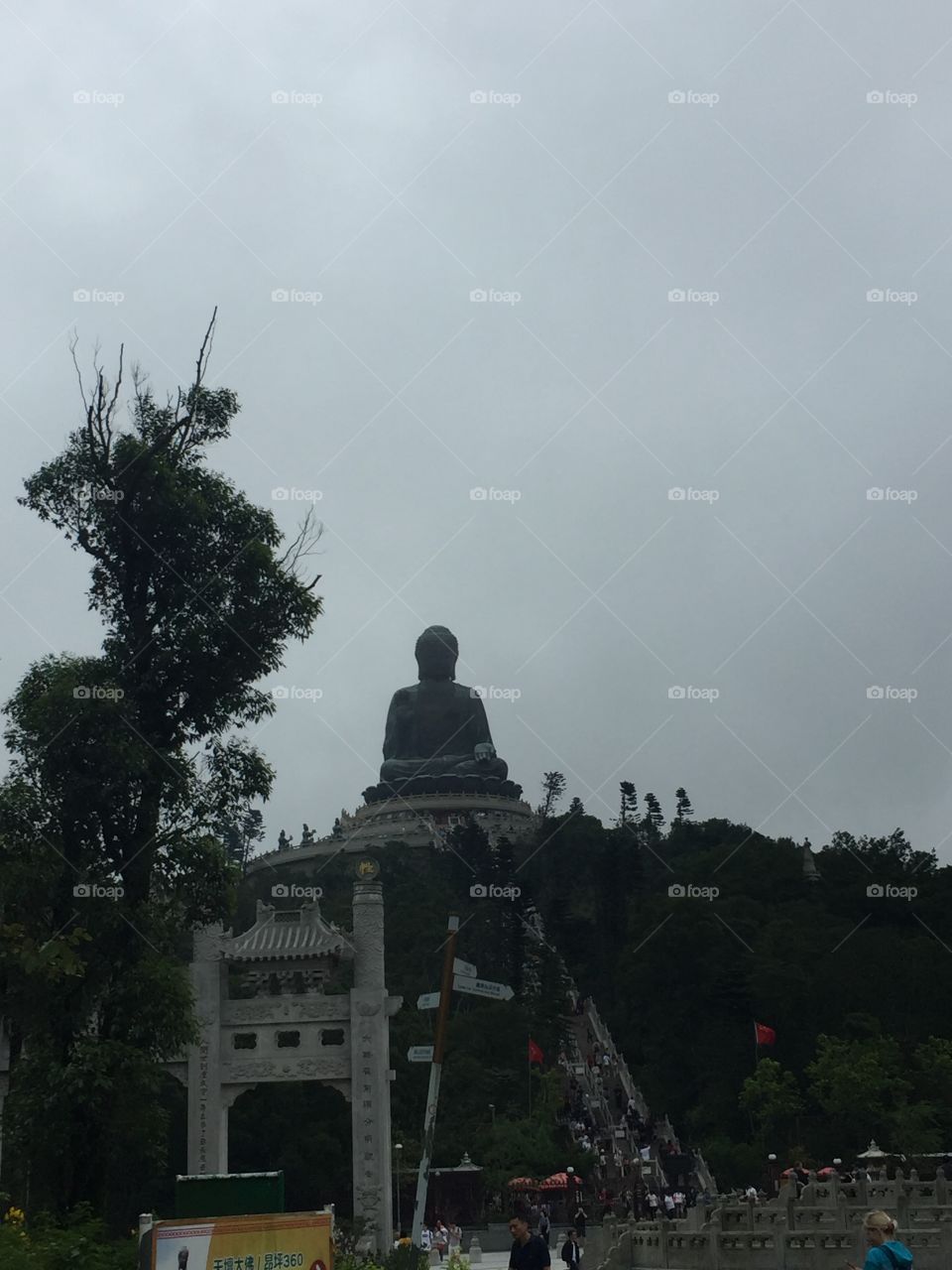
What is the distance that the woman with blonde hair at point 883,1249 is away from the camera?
8438mm

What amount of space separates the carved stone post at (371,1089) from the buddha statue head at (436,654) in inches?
2178

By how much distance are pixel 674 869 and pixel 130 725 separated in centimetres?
4839

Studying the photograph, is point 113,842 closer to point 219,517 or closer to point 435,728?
point 219,517

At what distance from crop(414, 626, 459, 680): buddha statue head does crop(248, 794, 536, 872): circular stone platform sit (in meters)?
7.72

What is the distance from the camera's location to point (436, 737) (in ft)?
282

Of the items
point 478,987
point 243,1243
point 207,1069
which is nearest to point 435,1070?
point 478,987

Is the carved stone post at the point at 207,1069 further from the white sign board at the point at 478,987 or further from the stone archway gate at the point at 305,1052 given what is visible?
the white sign board at the point at 478,987

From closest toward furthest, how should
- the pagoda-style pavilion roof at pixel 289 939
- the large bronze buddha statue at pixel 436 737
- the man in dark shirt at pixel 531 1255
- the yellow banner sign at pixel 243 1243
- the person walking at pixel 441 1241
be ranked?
the yellow banner sign at pixel 243 1243
the man in dark shirt at pixel 531 1255
the person walking at pixel 441 1241
the pagoda-style pavilion roof at pixel 289 939
the large bronze buddha statue at pixel 436 737

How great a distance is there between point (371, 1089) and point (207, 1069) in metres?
3.55

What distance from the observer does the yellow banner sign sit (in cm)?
1023

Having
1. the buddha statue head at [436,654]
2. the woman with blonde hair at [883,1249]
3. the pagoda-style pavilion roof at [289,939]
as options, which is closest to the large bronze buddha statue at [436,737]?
the buddha statue head at [436,654]

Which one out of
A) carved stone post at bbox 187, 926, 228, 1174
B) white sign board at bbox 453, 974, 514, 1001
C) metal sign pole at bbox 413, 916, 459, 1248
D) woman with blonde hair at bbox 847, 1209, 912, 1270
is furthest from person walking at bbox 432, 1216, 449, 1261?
woman with blonde hair at bbox 847, 1209, 912, 1270

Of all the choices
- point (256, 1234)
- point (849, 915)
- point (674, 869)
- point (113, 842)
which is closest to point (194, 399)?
point (113, 842)

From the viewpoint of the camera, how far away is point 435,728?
Result: 85812 mm
